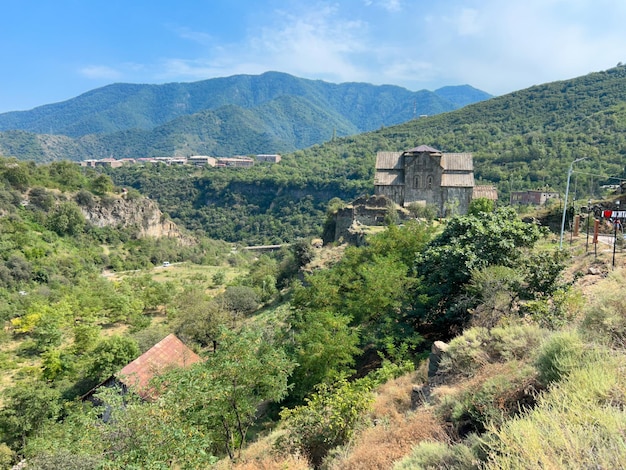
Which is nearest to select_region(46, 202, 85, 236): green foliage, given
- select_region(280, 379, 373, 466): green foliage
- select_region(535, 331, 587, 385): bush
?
select_region(280, 379, 373, 466): green foliage

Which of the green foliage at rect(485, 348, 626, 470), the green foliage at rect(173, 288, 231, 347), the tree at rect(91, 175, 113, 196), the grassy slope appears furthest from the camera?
the tree at rect(91, 175, 113, 196)

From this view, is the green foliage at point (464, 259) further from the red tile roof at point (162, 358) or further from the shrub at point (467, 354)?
the red tile roof at point (162, 358)

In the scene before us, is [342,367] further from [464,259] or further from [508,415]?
[508,415]

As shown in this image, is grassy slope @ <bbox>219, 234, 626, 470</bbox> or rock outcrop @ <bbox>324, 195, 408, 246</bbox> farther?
rock outcrop @ <bbox>324, 195, 408, 246</bbox>

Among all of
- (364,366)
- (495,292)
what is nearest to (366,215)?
(364,366)

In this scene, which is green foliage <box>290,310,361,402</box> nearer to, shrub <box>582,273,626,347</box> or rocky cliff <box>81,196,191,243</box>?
shrub <box>582,273,626,347</box>

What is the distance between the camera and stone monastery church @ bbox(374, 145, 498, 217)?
33.4m

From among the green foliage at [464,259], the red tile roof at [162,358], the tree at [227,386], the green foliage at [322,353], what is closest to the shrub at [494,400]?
the tree at [227,386]

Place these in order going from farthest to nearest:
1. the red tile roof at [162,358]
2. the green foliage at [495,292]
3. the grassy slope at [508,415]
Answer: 1. the red tile roof at [162,358]
2. the green foliage at [495,292]
3. the grassy slope at [508,415]

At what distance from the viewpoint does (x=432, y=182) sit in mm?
33625

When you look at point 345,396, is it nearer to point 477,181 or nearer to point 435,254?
point 435,254

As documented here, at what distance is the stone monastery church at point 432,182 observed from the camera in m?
33.4

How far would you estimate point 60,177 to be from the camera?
55.3m

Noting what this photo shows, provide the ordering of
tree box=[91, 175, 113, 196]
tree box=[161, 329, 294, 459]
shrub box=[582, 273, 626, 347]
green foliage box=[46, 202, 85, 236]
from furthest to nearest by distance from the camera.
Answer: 1. tree box=[91, 175, 113, 196]
2. green foliage box=[46, 202, 85, 236]
3. tree box=[161, 329, 294, 459]
4. shrub box=[582, 273, 626, 347]
